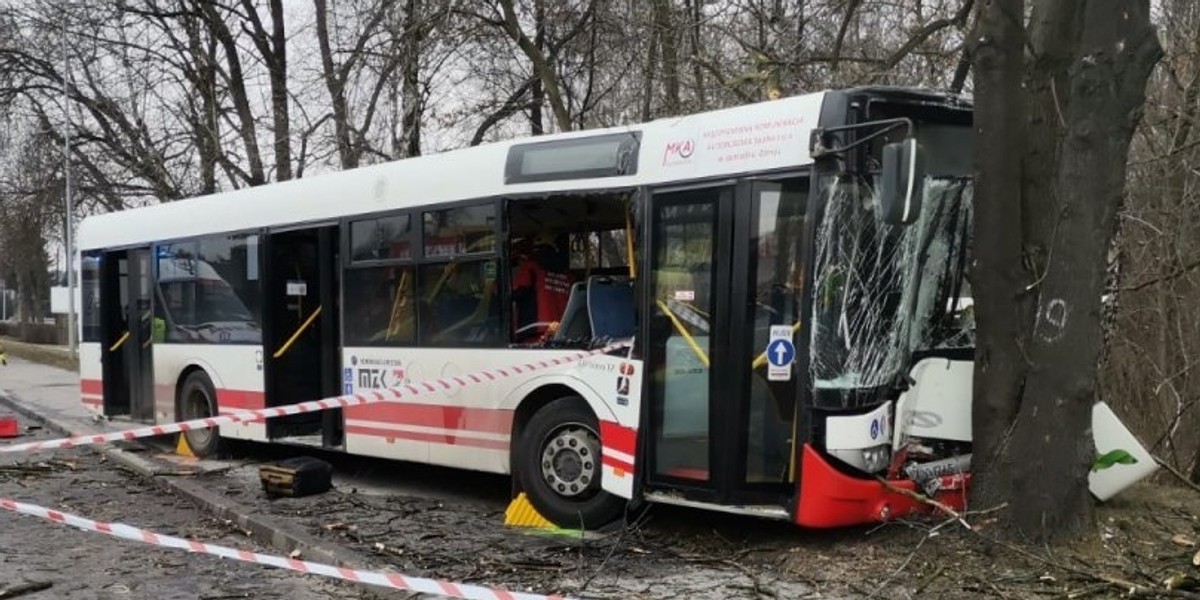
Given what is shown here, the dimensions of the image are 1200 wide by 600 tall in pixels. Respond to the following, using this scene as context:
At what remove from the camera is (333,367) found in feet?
30.7

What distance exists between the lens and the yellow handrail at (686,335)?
6.27 m

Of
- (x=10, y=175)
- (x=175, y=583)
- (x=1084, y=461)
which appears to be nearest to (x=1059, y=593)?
(x=1084, y=461)

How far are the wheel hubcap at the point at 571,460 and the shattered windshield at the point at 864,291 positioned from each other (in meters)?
1.84

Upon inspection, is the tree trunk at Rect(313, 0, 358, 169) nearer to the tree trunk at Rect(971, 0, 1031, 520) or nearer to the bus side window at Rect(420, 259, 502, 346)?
the bus side window at Rect(420, 259, 502, 346)

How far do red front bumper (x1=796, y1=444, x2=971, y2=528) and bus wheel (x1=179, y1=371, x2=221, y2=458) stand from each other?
24.1ft

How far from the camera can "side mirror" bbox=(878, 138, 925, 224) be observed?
509cm

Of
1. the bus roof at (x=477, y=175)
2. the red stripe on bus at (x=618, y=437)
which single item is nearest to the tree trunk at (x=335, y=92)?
the bus roof at (x=477, y=175)

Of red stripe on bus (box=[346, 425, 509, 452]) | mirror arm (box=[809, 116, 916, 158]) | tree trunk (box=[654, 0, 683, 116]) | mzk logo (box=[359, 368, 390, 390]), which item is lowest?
red stripe on bus (box=[346, 425, 509, 452])

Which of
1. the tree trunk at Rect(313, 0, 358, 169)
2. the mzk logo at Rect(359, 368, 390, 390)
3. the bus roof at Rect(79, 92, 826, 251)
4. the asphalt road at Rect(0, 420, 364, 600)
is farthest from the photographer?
the tree trunk at Rect(313, 0, 358, 169)

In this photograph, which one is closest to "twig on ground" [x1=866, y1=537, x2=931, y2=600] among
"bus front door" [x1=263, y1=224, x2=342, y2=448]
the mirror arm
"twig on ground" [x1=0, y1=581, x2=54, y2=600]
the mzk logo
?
the mirror arm

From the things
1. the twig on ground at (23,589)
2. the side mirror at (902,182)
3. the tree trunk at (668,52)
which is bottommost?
the twig on ground at (23,589)

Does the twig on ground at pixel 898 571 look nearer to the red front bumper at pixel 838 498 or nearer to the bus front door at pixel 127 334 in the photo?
the red front bumper at pixel 838 498

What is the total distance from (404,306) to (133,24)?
15.5 meters

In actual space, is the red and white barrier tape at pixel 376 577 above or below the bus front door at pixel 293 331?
below
